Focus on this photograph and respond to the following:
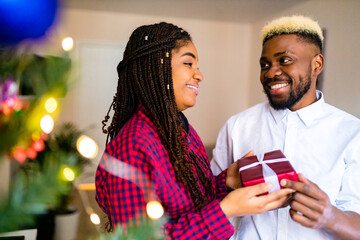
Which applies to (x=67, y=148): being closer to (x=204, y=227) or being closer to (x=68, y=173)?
(x=68, y=173)

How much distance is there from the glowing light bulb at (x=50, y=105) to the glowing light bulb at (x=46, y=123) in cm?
1

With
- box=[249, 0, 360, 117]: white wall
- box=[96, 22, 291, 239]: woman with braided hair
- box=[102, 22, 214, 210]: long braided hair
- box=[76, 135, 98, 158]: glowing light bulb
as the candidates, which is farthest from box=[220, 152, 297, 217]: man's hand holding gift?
box=[249, 0, 360, 117]: white wall

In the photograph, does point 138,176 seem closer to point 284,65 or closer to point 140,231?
point 140,231

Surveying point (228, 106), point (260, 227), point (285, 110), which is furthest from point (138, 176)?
point (228, 106)

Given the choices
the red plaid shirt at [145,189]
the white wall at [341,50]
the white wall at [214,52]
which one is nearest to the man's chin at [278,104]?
the red plaid shirt at [145,189]

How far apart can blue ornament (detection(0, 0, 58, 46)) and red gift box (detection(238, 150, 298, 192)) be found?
78 cm

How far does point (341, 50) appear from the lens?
338 centimetres

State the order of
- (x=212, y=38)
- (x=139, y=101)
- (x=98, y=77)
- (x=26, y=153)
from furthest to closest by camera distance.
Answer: (x=212, y=38), (x=98, y=77), (x=139, y=101), (x=26, y=153)

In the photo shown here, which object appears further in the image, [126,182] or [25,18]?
[126,182]

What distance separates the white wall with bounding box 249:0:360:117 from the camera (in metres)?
3.19

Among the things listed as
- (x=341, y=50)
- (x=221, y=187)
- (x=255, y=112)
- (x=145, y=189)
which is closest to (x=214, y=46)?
(x=341, y=50)

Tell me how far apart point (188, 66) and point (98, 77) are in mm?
3992

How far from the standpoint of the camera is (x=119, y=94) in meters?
1.08

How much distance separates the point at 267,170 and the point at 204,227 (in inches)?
10.9
